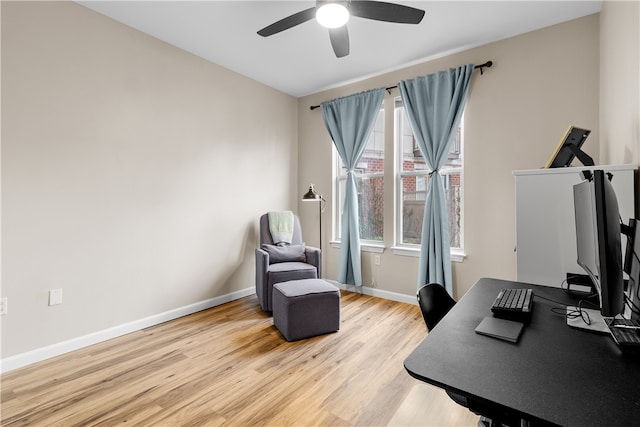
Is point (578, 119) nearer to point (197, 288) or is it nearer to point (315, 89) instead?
point (315, 89)

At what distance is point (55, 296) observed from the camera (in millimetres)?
2342

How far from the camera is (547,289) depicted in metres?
1.59

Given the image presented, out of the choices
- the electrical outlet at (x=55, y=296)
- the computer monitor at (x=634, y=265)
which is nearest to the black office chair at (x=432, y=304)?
the computer monitor at (x=634, y=265)

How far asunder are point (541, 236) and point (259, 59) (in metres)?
3.13

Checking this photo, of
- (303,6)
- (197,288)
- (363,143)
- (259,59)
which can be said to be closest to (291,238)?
(197,288)

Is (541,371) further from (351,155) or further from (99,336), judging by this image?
(351,155)

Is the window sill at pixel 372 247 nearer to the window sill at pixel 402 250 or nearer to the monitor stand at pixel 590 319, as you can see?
the window sill at pixel 402 250

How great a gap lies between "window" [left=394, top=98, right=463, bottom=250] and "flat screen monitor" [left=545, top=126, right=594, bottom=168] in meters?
1.31

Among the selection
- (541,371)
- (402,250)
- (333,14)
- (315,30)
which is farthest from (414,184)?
(541,371)

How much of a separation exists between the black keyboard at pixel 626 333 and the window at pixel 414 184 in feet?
7.43

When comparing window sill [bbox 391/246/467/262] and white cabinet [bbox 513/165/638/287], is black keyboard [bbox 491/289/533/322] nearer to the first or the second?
white cabinet [bbox 513/165/638/287]

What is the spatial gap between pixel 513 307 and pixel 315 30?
2.72m

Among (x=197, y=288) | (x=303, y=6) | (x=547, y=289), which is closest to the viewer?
(x=547, y=289)

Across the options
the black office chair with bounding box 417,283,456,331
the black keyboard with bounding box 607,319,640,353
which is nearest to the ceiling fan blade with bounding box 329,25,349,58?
the black office chair with bounding box 417,283,456,331
